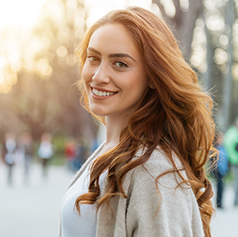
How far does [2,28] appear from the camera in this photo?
26.1 metres

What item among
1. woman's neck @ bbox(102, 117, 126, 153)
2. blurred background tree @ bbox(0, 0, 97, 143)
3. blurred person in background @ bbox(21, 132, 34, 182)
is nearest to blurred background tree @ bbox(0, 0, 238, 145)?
blurred background tree @ bbox(0, 0, 97, 143)

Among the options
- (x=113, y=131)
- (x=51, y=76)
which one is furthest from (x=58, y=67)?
(x=113, y=131)

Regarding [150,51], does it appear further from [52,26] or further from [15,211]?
[52,26]

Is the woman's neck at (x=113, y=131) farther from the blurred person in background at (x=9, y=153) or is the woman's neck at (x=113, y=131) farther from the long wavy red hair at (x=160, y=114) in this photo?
the blurred person in background at (x=9, y=153)

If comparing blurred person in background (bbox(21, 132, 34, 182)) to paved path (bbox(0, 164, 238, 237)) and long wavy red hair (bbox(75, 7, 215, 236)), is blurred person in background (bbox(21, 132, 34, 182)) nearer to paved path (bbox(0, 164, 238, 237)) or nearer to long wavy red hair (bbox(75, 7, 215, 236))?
paved path (bbox(0, 164, 238, 237))

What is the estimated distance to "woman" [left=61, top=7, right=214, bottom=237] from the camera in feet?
4.64

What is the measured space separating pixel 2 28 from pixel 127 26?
26.5 metres

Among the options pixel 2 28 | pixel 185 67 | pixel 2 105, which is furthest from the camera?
pixel 2 105

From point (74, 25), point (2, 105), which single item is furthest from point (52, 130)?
point (74, 25)

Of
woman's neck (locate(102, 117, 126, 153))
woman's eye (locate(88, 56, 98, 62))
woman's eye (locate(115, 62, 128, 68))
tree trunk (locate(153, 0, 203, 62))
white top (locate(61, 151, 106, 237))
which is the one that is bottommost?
white top (locate(61, 151, 106, 237))

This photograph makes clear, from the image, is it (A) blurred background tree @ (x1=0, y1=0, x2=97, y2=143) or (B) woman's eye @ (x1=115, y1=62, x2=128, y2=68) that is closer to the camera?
(B) woman's eye @ (x1=115, y1=62, x2=128, y2=68)

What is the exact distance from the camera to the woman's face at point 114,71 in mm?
1644

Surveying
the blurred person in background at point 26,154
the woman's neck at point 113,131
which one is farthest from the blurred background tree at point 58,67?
the woman's neck at point 113,131

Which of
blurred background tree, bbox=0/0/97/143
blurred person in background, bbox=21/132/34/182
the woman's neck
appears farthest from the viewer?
blurred background tree, bbox=0/0/97/143
